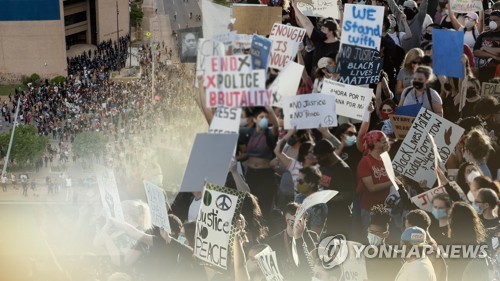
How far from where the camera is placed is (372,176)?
1056 centimetres

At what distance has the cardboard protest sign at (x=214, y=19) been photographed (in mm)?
14141

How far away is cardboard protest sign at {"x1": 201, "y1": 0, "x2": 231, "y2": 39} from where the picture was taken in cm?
1414

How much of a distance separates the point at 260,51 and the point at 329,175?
2541mm

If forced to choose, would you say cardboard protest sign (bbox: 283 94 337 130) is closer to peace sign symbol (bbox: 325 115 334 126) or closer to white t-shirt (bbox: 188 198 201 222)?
peace sign symbol (bbox: 325 115 334 126)

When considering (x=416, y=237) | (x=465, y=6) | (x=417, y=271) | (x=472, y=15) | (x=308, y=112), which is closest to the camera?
(x=417, y=271)

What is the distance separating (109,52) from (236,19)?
46.4 meters

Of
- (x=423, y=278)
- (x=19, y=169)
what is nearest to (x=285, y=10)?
(x=423, y=278)

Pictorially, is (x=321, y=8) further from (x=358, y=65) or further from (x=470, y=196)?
(x=470, y=196)

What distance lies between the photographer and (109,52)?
61094mm

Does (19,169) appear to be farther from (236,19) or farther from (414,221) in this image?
(414,221)

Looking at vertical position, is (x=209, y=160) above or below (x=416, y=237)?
above

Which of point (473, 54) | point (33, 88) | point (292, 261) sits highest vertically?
point (473, 54)

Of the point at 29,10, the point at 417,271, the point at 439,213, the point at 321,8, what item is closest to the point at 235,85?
the point at 439,213

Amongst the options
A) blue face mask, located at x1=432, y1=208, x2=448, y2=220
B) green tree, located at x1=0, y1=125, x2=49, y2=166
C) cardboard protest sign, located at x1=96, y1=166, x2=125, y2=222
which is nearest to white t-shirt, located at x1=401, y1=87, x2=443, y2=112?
blue face mask, located at x1=432, y1=208, x2=448, y2=220
